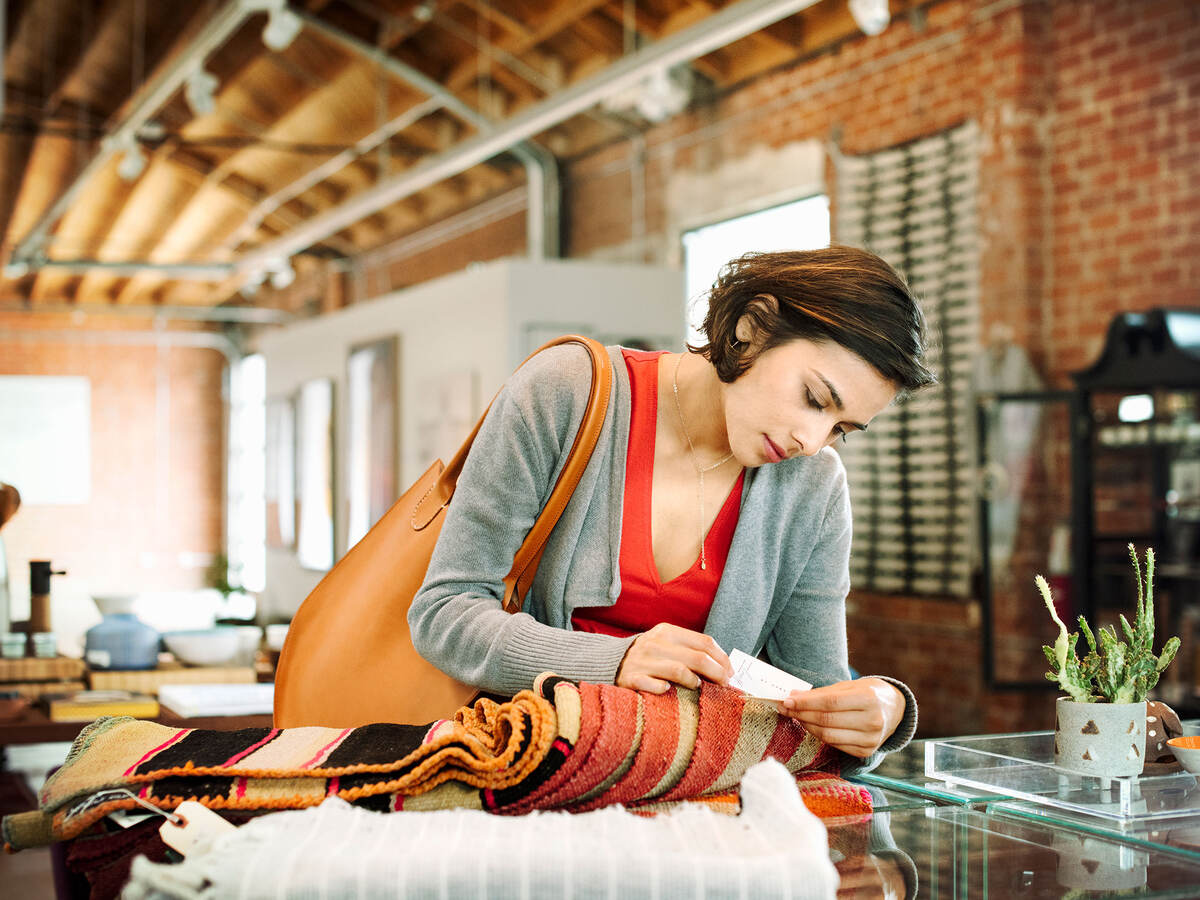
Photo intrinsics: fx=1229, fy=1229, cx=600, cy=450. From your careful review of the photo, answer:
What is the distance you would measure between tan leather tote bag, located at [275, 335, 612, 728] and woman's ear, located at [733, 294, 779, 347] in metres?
0.16

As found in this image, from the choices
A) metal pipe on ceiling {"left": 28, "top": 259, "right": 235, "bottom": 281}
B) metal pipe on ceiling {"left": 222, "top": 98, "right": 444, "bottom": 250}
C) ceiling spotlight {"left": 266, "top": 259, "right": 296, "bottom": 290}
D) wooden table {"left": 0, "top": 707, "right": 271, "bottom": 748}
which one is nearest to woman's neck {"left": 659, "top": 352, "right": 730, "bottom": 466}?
wooden table {"left": 0, "top": 707, "right": 271, "bottom": 748}

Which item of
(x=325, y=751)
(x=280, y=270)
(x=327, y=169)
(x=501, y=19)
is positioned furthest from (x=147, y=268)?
→ (x=325, y=751)

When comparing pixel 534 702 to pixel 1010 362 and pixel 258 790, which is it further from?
pixel 1010 362

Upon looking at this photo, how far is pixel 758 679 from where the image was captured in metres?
1.35

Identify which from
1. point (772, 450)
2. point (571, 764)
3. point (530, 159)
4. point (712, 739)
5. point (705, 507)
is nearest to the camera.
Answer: point (571, 764)

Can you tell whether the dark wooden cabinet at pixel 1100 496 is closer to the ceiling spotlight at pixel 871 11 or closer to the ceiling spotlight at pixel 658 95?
the ceiling spotlight at pixel 871 11

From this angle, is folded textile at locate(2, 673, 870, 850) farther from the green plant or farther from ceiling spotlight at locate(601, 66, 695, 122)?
ceiling spotlight at locate(601, 66, 695, 122)

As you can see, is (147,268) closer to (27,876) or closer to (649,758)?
(27,876)

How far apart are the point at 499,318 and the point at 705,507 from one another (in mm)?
4663

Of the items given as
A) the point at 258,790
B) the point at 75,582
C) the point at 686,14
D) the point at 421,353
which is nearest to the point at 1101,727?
the point at 258,790

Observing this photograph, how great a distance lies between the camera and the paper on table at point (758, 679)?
52.3 inches

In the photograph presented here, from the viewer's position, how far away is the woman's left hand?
1229mm

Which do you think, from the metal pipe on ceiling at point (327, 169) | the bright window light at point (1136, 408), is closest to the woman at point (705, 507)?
the bright window light at point (1136, 408)

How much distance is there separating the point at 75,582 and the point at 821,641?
123 inches
